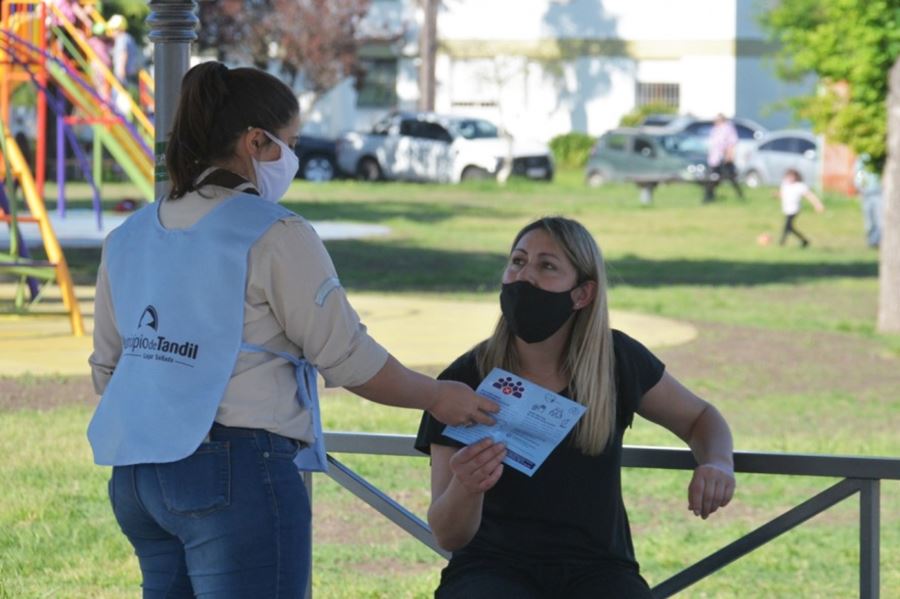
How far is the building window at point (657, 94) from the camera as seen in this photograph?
183ft

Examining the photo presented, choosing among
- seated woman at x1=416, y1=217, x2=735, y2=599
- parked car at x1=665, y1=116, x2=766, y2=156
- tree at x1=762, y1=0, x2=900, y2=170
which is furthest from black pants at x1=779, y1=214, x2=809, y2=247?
seated woman at x1=416, y1=217, x2=735, y2=599

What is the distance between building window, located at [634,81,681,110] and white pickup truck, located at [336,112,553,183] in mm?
15898

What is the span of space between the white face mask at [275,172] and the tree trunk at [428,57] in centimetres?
4288

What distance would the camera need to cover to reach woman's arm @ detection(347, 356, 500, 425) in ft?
11.2

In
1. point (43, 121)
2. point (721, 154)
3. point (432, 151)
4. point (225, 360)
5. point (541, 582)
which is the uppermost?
point (43, 121)

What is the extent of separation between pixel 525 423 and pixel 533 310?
33 centimetres

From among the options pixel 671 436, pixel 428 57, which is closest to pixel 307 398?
pixel 671 436

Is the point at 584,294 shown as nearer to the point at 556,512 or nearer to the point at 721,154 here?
the point at 556,512

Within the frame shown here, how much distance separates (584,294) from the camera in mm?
4031

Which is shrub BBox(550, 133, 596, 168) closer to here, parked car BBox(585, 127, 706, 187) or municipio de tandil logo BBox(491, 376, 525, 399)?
parked car BBox(585, 127, 706, 187)

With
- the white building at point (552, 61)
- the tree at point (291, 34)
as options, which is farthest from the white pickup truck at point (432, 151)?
the white building at point (552, 61)

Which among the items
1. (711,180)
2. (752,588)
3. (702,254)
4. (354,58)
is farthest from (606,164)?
(752,588)

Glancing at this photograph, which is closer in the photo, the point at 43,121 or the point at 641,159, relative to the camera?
the point at 43,121

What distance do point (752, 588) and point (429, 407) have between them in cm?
336
